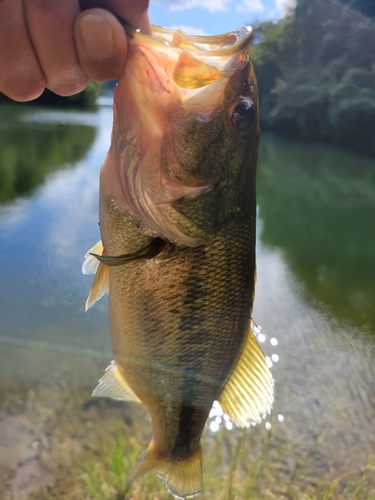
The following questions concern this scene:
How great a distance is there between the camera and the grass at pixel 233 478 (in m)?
2.45

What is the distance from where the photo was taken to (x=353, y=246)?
9.17 metres

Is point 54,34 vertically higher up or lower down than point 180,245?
higher up

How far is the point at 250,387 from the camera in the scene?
1413mm

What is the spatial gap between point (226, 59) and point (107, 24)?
0.30 metres

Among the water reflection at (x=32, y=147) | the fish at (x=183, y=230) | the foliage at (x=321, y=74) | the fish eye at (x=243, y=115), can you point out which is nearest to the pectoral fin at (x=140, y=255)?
the fish at (x=183, y=230)

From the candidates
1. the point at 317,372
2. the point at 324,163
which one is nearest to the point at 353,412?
the point at 317,372

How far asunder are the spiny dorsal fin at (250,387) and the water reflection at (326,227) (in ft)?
16.5

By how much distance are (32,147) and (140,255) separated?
44.9 feet

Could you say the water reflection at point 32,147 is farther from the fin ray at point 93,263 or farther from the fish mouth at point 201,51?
the fish mouth at point 201,51

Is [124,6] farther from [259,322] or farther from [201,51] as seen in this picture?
[259,322]

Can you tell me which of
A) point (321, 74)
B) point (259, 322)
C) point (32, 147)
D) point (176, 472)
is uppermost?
point (176, 472)

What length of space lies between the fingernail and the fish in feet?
0.21

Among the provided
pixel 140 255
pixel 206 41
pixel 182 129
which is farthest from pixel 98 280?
pixel 206 41

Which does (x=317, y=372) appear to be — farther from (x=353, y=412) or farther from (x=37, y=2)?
(x=37, y=2)
